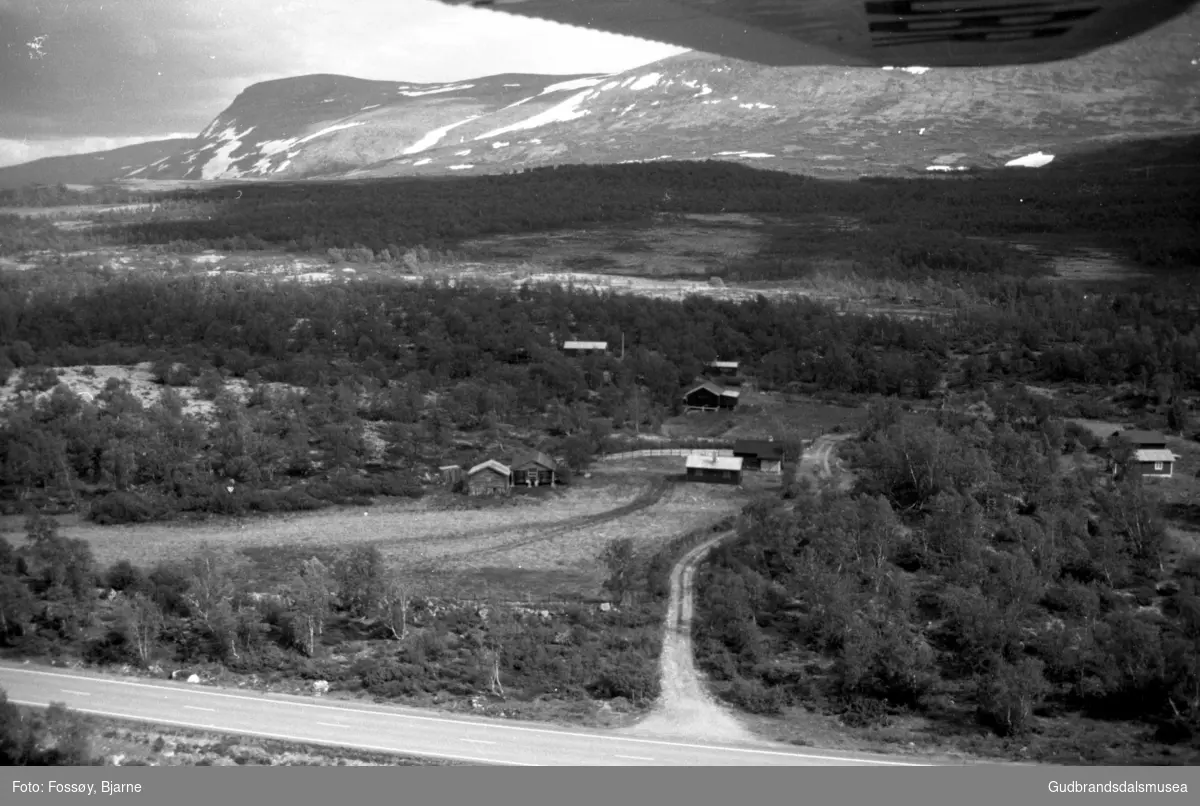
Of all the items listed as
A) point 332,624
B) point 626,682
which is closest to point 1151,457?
point 626,682

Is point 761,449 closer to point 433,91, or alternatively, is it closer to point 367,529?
point 367,529

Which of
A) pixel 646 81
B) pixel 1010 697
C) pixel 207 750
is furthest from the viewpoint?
pixel 646 81

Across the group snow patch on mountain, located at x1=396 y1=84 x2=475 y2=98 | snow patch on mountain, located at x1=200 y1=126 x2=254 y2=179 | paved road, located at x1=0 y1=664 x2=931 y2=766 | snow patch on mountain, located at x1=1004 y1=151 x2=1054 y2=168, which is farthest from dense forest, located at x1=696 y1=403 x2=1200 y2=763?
snow patch on mountain, located at x1=396 y1=84 x2=475 y2=98

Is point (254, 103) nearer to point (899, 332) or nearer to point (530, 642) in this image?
point (899, 332)

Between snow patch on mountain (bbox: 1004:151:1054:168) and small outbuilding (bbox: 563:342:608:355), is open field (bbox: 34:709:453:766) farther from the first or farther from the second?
snow patch on mountain (bbox: 1004:151:1054:168)

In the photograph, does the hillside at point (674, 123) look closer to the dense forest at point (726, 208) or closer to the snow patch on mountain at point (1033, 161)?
the snow patch on mountain at point (1033, 161)
